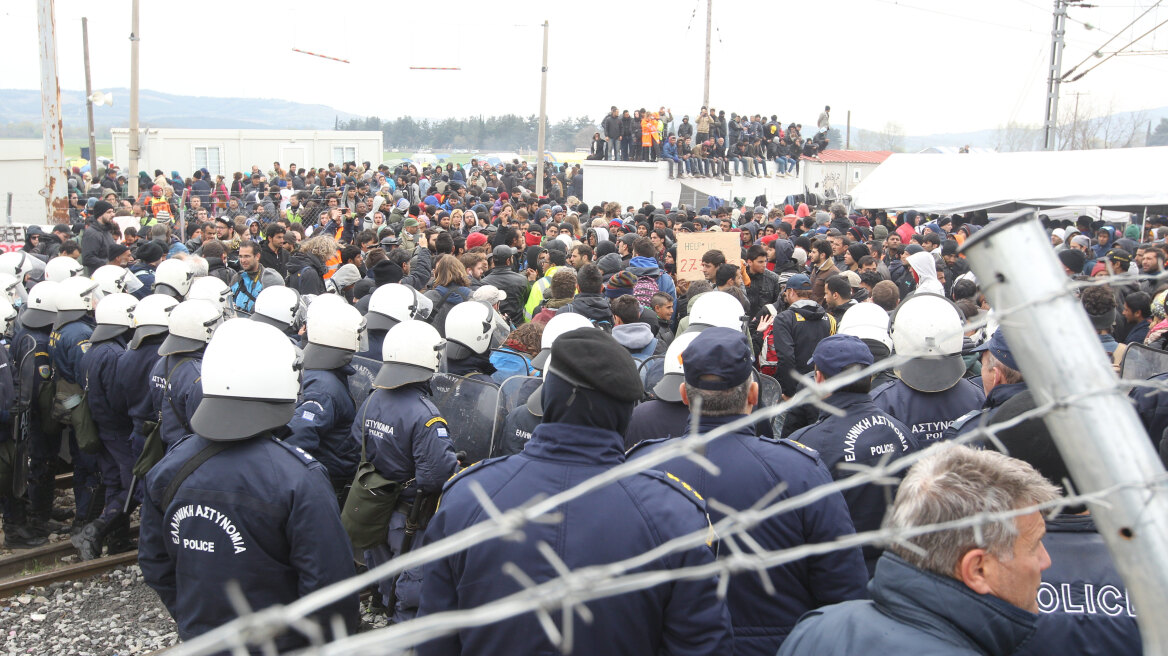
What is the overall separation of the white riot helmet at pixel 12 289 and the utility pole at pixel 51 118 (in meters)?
6.95

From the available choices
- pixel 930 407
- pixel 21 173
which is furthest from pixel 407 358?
pixel 21 173

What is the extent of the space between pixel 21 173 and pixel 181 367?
25432 millimetres

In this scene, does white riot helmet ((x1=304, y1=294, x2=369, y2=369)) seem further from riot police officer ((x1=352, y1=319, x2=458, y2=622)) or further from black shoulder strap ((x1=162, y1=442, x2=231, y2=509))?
black shoulder strap ((x1=162, y1=442, x2=231, y2=509))

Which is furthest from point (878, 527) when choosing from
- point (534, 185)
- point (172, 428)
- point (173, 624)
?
point (534, 185)

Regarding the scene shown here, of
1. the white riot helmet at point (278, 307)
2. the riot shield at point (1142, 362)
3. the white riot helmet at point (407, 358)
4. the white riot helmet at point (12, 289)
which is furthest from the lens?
the white riot helmet at point (12, 289)

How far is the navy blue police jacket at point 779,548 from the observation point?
300 cm

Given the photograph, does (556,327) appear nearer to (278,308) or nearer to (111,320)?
(278,308)

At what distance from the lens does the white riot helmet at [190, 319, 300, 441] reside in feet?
11.1

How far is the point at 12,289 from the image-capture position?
8883 mm

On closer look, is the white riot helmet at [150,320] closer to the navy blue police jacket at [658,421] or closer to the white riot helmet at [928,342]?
the navy blue police jacket at [658,421]

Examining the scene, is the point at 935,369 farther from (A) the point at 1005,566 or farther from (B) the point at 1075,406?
(B) the point at 1075,406

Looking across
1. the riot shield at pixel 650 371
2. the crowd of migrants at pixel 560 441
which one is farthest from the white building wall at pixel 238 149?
the riot shield at pixel 650 371

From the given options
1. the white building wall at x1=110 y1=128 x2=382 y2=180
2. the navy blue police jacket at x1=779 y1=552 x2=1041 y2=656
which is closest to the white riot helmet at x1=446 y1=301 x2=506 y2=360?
the navy blue police jacket at x1=779 y1=552 x2=1041 y2=656

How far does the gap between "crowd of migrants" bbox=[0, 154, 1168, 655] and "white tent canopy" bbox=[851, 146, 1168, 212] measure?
4.87 metres
